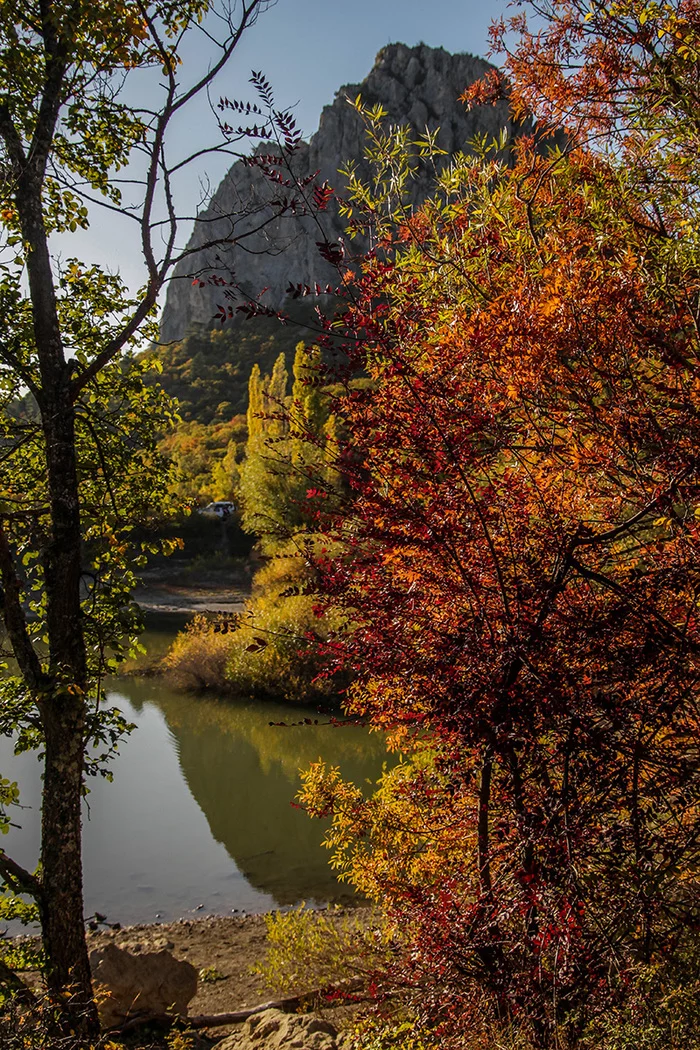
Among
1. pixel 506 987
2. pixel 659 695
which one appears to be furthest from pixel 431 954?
pixel 659 695

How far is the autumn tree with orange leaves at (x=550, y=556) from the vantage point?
8.29 feet

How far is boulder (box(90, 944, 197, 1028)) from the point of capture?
5520 millimetres

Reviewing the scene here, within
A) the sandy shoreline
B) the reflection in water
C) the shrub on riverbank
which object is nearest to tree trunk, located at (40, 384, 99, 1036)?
the sandy shoreline

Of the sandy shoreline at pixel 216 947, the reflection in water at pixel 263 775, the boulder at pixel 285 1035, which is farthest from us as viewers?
the reflection in water at pixel 263 775

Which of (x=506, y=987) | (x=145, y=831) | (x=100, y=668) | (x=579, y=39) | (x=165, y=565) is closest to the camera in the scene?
(x=506, y=987)

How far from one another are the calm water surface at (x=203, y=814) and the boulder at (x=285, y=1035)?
4.95 meters

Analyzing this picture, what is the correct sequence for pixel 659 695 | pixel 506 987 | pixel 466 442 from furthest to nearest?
pixel 466 442 < pixel 506 987 < pixel 659 695

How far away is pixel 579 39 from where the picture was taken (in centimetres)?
375

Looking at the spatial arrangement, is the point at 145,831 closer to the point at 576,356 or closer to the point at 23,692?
the point at 23,692

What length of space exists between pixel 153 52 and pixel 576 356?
3195 mm

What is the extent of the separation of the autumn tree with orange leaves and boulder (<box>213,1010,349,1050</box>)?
69 cm

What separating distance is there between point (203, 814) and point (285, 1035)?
28.7ft

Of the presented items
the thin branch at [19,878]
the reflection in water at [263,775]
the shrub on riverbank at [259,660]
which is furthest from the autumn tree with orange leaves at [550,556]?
the shrub on riverbank at [259,660]

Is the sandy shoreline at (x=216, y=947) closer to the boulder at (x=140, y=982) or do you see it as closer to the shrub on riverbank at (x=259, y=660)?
the boulder at (x=140, y=982)
